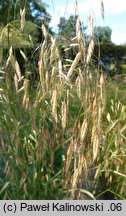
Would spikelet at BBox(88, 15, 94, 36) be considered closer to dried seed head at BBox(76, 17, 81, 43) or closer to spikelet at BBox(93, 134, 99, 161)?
dried seed head at BBox(76, 17, 81, 43)

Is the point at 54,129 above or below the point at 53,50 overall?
below

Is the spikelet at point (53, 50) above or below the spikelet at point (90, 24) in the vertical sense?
below

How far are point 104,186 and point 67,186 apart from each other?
17.2 inches

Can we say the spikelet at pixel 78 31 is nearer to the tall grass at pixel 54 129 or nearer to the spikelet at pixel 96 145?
the tall grass at pixel 54 129

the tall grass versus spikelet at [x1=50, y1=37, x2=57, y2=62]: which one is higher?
spikelet at [x1=50, y1=37, x2=57, y2=62]

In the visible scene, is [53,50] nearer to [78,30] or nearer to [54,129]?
[78,30]

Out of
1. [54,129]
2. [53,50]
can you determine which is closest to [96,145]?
[54,129]

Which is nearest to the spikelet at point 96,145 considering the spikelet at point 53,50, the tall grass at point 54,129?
the tall grass at point 54,129

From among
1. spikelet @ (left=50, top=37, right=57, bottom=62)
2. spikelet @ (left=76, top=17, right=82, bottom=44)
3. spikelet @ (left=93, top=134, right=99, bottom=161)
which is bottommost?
spikelet @ (left=93, top=134, right=99, bottom=161)

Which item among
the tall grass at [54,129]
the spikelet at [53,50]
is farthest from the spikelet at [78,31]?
the spikelet at [53,50]

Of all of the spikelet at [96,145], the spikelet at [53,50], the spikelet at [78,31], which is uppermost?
the spikelet at [78,31]

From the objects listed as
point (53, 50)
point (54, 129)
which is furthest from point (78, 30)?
point (54, 129)

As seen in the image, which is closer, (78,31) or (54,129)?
(78,31)

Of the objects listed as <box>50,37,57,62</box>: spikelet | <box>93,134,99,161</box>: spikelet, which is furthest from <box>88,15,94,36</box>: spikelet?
<box>93,134,99,161</box>: spikelet
